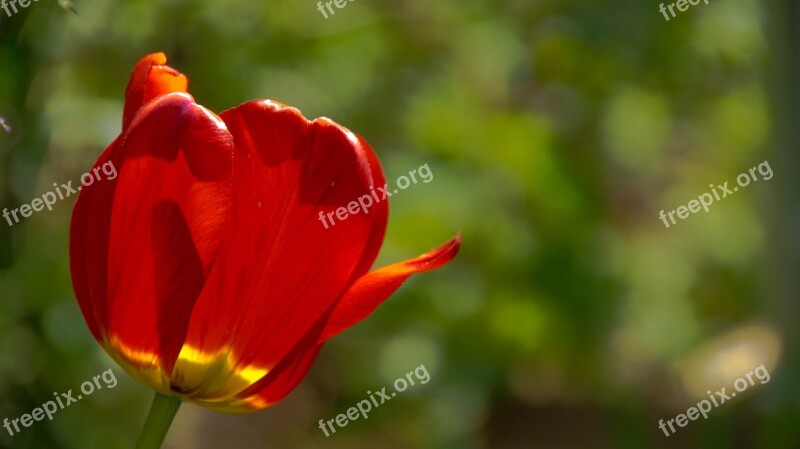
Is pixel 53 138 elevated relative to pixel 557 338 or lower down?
elevated

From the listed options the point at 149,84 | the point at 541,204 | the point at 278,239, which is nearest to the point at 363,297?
the point at 278,239

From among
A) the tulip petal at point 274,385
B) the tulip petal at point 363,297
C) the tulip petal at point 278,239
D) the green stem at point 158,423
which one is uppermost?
the tulip petal at point 278,239

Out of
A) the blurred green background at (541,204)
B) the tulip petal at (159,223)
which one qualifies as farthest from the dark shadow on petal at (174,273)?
the blurred green background at (541,204)

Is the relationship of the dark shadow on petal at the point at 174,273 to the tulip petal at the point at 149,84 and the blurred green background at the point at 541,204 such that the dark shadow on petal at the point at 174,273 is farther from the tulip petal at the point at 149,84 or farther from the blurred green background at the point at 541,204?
the blurred green background at the point at 541,204

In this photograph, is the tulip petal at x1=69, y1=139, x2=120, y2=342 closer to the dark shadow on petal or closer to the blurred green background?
the dark shadow on petal

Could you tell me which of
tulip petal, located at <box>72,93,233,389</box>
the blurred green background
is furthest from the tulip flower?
the blurred green background

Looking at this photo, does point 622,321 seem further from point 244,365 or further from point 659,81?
point 244,365

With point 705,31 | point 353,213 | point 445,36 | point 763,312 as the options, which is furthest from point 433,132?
point 353,213
